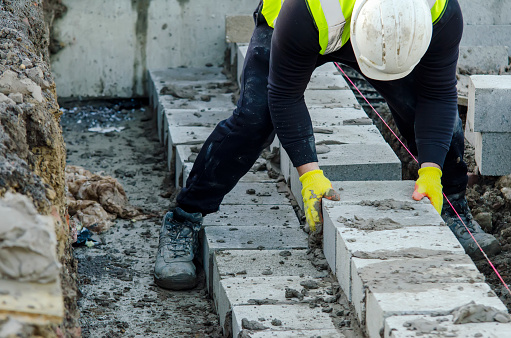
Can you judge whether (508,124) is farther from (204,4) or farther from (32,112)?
(204,4)

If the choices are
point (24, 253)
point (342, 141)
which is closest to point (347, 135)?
point (342, 141)

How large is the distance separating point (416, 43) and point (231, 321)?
5.08ft

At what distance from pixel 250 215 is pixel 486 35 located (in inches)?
142

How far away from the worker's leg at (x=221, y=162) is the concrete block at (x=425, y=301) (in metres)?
1.34

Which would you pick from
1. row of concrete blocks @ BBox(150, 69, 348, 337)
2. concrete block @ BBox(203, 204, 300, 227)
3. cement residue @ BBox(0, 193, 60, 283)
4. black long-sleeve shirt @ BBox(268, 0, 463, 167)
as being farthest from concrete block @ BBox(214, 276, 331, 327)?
cement residue @ BBox(0, 193, 60, 283)

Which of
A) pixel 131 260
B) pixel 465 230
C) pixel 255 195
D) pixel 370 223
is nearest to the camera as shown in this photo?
pixel 370 223

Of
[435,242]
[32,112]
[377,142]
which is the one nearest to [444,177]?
[377,142]

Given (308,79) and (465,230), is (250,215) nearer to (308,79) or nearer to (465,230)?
(308,79)

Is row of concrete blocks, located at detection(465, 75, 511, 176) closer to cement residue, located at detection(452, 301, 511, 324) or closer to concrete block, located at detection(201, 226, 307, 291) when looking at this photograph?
concrete block, located at detection(201, 226, 307, 291)

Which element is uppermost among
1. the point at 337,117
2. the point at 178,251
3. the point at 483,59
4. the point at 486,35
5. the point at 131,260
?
the point at 486,35

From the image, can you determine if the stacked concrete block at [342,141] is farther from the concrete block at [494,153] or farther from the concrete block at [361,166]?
the concrete block at [494,153]

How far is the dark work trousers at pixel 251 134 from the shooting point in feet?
13.5

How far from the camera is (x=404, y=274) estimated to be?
128 inches

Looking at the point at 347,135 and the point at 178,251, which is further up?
the point at 347,135
